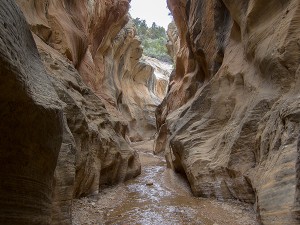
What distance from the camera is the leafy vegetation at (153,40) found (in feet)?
160

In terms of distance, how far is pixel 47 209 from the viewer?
333cm

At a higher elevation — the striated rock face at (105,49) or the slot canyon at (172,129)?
the striated rock face at (105,49)

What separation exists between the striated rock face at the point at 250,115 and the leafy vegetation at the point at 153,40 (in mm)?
38061

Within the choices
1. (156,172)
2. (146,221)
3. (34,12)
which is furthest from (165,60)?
(146,221)

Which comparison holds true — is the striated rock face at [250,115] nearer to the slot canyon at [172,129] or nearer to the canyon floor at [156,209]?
the slot canyon at [172,129]

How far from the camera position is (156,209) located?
646 centimetres

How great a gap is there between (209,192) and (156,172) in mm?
5635

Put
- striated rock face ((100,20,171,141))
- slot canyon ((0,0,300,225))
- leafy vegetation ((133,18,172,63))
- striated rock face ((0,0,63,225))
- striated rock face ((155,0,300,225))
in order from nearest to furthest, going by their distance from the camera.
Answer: striated rock face ((0,0,63,225)), slot canyon ((0,0,300,225)), striated rock face ((155,0,300,225)), striated rock face ((100,20,171,141)), leafy vegetation ((133,18,172,63))

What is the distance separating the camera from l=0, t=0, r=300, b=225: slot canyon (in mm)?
2848

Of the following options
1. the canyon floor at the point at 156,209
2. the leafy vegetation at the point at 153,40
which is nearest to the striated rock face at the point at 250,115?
the canyon floor at the point at 156,209

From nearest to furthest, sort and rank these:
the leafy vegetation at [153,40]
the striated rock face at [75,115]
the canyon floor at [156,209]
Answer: the striated rock face at [75,115], the canyon floor at [156,209], the leafy vegetation at [153,40]

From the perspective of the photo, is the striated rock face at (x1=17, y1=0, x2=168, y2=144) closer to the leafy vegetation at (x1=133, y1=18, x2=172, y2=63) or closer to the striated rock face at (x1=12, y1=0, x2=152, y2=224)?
the striated rock face at (x1=12, y1=0, x2=152, y2=224)

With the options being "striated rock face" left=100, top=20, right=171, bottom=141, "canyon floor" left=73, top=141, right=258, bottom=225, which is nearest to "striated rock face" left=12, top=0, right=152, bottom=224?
"canyon floor" left=73, top=141, right=258, bottom=225

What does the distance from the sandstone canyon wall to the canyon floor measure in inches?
23.0
